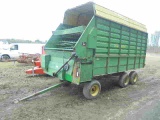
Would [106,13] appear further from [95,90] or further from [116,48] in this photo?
[95,90]

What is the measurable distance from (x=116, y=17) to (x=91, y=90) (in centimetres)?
284

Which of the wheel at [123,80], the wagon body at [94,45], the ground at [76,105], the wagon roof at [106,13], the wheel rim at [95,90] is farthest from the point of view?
the wheel at [123,80]

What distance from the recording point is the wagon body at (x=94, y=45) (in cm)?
506

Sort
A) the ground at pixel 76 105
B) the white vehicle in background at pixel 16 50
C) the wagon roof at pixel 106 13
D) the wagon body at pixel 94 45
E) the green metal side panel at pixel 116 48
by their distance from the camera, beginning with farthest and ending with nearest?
the white vehicle in background at pixel 16 50
the green metal side panel at pixel 116 48
the wagon roof at pixel 106 13
the wagon body at pixel 94 45
the ground at pixel 76 105

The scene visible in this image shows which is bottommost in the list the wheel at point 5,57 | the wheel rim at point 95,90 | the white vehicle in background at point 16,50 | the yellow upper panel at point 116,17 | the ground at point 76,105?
the ground at point 76,105

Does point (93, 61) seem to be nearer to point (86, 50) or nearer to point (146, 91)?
point (86, 50)

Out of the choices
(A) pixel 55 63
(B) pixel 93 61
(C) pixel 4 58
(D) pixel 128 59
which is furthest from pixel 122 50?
(C) pixel 4 58

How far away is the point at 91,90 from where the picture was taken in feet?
18.2

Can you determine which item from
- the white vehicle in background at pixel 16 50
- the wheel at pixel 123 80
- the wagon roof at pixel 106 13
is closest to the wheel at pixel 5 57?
the white vehicle in background at pixel 16 50

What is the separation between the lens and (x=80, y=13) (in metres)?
7.15

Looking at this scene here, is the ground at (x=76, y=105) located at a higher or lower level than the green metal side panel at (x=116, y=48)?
lower

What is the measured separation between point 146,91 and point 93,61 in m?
3.09

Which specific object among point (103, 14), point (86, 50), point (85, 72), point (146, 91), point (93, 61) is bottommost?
point (146, 91)

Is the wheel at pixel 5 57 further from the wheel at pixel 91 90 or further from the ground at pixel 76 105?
the wheel at pixel 91 90
